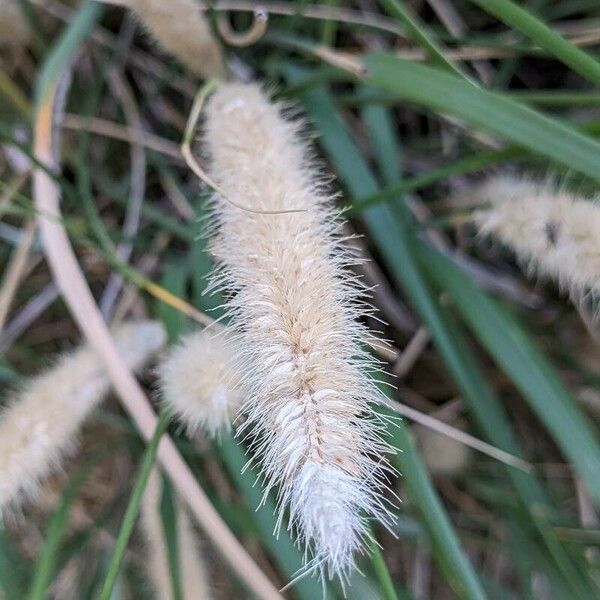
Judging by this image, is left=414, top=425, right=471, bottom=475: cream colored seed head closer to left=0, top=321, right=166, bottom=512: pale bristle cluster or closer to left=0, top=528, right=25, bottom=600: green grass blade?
left=0, top=321, right=166, bottom=512: pale bristle cluster

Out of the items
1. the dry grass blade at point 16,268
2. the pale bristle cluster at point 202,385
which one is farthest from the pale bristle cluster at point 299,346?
the dry grass blade at point 16,268

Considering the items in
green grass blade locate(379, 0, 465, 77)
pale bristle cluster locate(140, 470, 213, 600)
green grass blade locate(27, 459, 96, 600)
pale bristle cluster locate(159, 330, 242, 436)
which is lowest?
pale bristle cluster locate(140, 470, 213, 600)

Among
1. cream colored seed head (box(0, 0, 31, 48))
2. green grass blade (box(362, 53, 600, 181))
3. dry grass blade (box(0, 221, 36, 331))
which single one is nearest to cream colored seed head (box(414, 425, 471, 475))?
green grass blade (box(362, 53, 600, 181))

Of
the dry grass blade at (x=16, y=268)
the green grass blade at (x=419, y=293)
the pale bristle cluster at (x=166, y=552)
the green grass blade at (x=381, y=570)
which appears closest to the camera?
the green grass blade at (x=381, y=570)

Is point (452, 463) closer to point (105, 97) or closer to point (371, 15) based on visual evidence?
point (371, 15)

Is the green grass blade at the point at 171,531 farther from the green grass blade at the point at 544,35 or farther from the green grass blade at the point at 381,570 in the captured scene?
the green grass blade at the point at 544,35

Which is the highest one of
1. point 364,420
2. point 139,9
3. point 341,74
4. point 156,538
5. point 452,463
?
point 139,9

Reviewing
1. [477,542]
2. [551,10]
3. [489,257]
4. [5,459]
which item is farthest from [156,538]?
[551,10]
